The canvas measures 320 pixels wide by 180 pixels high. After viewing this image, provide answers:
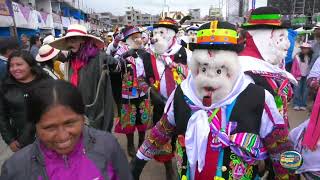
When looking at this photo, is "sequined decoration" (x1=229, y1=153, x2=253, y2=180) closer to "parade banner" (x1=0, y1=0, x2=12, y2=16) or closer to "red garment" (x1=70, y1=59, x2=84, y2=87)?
"red garment" (x1=70, y1=59, x2=84, y2=87)

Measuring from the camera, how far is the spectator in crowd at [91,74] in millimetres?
3627

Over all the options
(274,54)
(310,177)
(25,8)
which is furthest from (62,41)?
(25,8)

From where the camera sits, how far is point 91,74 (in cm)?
363

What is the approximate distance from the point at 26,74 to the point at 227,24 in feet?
6.55

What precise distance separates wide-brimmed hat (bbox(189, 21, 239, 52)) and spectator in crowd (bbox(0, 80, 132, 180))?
2.79 feet

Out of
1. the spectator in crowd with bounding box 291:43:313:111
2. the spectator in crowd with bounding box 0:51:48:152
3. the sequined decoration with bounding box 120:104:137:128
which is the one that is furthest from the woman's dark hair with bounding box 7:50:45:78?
the spectator in crowd with bounding box 291:43:313:111

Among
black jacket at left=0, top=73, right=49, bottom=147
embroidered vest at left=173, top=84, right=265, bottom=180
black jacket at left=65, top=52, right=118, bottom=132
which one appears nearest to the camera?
embroidered vest at left=173, top=84, right=265, bottom=180

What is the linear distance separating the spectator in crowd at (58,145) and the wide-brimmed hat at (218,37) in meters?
0.85

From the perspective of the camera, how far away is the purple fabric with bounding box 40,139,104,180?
172cm

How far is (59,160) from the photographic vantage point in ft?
5.71

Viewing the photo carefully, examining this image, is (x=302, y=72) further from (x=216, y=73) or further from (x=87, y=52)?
(x=216, y=73)

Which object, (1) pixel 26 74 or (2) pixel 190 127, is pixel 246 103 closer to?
(2) pixel 190 127

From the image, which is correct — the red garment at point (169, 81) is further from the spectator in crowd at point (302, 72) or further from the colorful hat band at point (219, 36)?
the spectator in crowd at point (302, 72)

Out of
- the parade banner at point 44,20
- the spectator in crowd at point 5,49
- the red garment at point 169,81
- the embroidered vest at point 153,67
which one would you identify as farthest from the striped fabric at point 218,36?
the parade banner at point 44,20
